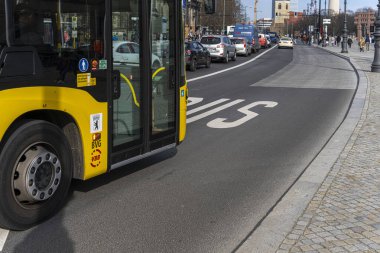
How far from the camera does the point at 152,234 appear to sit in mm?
4422

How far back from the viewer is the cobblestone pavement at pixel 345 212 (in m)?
4.07

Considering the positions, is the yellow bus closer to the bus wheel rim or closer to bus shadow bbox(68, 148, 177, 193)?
the bus wheel rim

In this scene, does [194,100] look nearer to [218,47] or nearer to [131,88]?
[131,88]

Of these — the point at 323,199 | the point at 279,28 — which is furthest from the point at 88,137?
the point at 279,28

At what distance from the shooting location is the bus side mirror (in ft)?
17.0

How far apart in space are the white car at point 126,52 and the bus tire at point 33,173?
109cm

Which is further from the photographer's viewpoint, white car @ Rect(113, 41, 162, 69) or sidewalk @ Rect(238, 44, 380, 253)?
white car @ Rect(113, 41, 162, 69)

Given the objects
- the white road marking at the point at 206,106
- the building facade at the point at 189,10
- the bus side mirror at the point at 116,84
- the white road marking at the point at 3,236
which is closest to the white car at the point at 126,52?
the bus side mirror at the point at 116,84

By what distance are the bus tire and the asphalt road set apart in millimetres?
159

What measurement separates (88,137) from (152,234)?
1.17m

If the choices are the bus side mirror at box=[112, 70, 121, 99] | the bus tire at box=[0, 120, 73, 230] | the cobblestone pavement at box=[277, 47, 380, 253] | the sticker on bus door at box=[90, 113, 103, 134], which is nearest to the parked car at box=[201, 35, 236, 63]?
the cobblestone pavement at box=[277, 47, 380, 253]

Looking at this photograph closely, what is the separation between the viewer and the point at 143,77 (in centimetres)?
572

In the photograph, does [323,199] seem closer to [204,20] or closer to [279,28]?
[204,20]

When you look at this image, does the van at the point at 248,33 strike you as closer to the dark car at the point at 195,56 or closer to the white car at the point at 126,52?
the dark car at the point at 195,56
